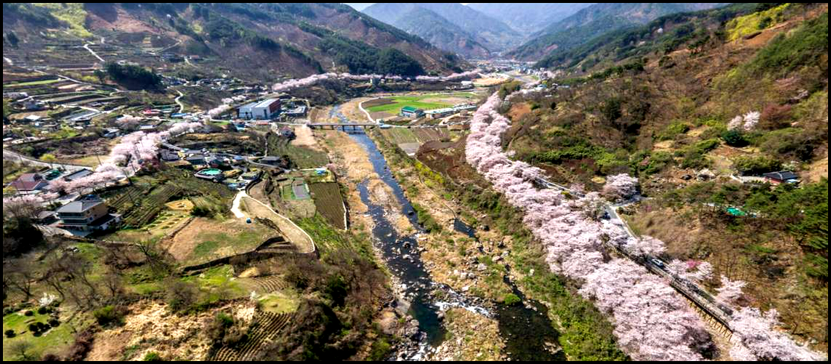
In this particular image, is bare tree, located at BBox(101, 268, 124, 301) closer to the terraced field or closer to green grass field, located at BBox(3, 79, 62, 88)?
the terraced field

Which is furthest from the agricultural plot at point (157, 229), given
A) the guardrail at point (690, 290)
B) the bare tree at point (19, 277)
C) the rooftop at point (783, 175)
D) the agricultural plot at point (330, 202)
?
the rooftop at point (783, 175)

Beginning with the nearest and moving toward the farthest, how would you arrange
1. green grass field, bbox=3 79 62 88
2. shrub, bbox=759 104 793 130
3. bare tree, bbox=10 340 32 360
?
1. bare tree, bbox=10 340 32 360
2. shrub, bbox=759 104 793 130
3. green grass field, bbox=3 79 62 88

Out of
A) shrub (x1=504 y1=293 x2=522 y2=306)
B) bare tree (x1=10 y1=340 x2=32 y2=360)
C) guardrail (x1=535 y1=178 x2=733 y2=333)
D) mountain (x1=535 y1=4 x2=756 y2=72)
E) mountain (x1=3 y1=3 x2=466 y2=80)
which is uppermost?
mountain (x1=535 y1=4 x2=756 y2=72)

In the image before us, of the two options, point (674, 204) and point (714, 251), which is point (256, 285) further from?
point (674, 204)

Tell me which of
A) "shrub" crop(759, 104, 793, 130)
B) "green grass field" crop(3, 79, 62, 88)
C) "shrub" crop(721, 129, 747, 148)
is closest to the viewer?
"shrub" crop(759, 104, 793, 130)

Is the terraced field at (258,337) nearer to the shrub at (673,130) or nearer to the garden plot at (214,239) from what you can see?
the garden plot at (214,239)

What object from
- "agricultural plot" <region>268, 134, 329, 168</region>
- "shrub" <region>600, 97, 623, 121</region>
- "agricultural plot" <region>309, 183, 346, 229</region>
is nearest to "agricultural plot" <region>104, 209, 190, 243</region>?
"agricultural plot" <region>309, 183, 346, 229</region>

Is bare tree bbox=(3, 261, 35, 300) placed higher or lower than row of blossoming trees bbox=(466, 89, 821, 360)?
lower
